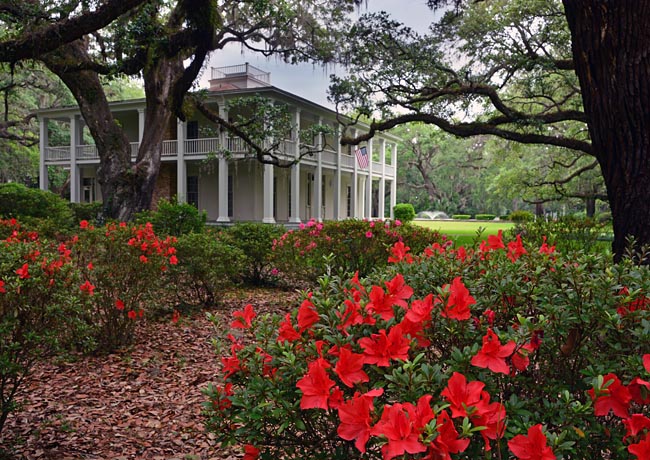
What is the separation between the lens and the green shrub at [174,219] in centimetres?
1174

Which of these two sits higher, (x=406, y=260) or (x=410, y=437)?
(x=406, y=260)

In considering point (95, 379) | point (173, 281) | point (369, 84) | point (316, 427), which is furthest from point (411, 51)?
point (316, 427)

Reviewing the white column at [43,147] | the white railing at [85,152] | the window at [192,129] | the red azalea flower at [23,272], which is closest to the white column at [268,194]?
the window at [192,129]

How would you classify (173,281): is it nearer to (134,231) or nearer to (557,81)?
(134,231)

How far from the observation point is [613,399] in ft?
4.19

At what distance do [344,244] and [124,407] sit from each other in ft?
14.6

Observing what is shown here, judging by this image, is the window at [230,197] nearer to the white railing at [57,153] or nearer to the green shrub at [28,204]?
the white railing at [57,153]

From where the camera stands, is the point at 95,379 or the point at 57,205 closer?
the point at 95,379

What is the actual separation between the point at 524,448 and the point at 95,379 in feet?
14.0

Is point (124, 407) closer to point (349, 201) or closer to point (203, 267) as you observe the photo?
point (203, 267)

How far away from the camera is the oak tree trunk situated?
3902mm

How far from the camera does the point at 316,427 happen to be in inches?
65.8

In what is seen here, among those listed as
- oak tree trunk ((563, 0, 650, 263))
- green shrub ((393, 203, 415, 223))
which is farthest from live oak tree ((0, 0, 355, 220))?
green shrub ((393, 203, 415, 223))

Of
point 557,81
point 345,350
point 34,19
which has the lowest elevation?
point 345,350
